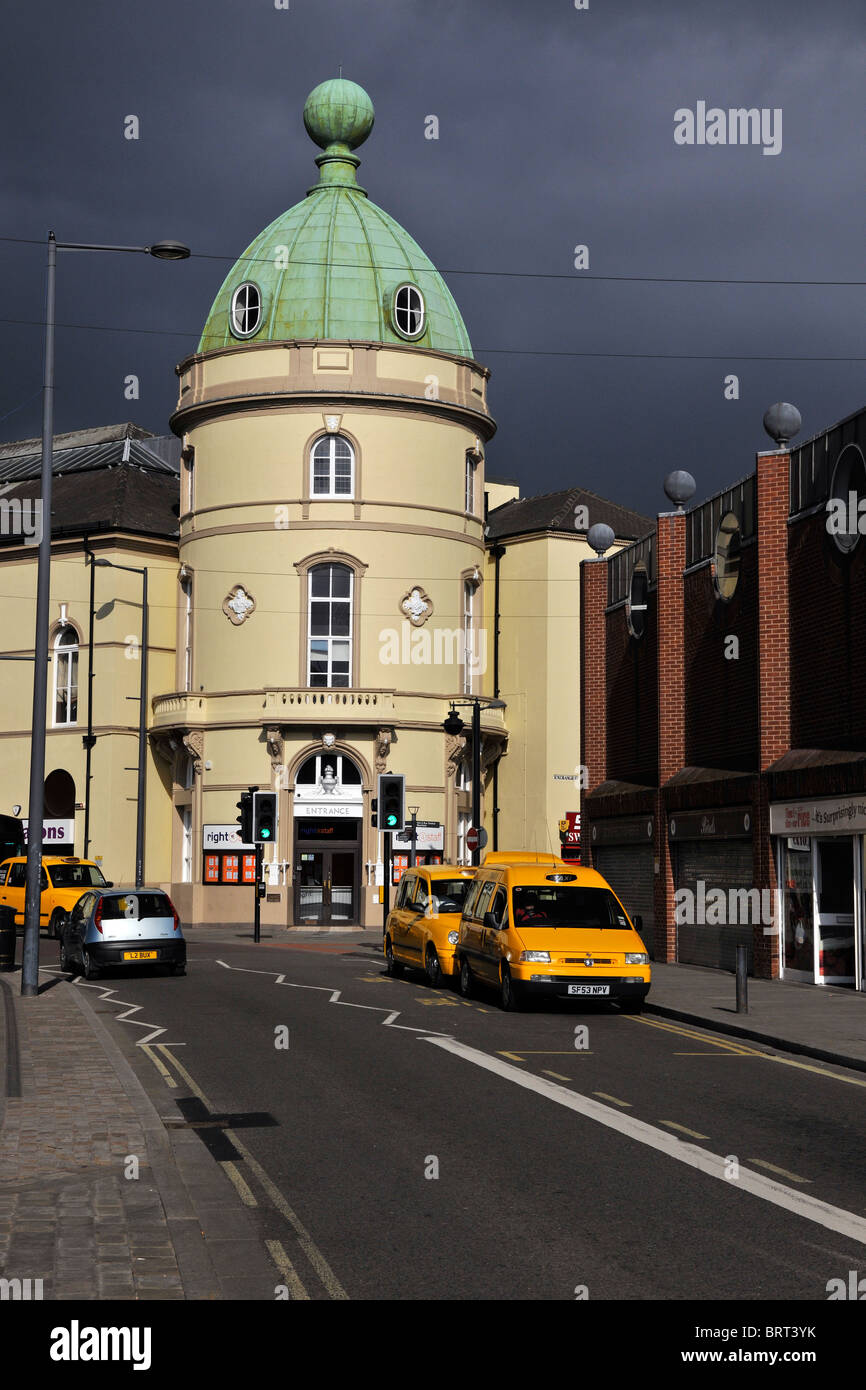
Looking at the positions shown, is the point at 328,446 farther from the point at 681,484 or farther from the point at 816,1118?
the point at 816,1118

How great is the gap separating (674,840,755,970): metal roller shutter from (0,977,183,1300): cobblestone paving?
14.4 m

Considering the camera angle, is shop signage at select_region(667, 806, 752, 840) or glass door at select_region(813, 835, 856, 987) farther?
shop signage at select_region(667, 806, 752, 840)

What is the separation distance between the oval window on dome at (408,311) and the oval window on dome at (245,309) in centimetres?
431

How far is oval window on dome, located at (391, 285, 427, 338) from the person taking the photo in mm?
50406

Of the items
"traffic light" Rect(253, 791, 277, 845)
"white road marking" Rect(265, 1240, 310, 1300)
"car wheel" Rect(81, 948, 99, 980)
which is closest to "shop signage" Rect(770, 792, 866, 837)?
"car wheel" Rect(81, 948, 99, 980)

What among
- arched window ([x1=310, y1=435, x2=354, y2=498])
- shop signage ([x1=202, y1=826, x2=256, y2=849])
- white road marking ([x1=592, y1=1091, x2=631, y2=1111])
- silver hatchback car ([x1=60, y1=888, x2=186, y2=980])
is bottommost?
white road marking ([x1=592, y1=1091, x2=631, y2=1111])

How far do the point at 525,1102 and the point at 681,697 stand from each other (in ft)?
60.8

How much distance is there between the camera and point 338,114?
53750mm

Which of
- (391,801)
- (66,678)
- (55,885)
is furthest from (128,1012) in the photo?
(66,678)

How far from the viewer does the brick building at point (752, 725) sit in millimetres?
22984

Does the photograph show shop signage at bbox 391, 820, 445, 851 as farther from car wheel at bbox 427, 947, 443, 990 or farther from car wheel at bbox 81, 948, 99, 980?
car wheel at bbox 427, 947, 443, 990

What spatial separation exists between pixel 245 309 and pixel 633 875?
1031 inches

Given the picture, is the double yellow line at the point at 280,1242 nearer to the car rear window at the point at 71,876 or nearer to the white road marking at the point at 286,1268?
the white road marking at the point at 286,1268

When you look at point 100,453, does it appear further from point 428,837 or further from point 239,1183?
point 239,1183
